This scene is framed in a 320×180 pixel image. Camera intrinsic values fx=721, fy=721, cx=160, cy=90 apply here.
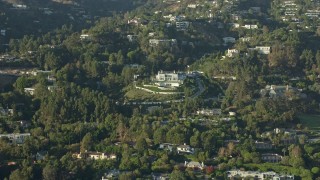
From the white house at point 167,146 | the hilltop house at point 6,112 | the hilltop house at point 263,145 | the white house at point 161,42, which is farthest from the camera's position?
the white house at point 161,42

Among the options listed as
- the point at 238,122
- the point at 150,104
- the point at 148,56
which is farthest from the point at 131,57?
the point at 238,122

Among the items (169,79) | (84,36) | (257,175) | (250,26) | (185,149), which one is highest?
(250,26)

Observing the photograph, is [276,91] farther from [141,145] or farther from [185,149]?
[141,145]

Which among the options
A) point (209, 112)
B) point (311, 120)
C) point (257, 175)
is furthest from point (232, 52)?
point (257, 175)

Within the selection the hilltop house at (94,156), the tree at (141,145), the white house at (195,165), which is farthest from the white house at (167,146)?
the hilltop house at (94,156)

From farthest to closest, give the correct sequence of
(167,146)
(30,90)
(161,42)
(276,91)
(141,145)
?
1. (161,42)
2. (276,91)
3. (30,90)
4. (167,146)
5. (141,145)

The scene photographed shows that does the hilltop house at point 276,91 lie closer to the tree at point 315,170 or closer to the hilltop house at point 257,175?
the tree at point 315,170

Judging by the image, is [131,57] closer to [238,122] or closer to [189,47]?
[189,47]

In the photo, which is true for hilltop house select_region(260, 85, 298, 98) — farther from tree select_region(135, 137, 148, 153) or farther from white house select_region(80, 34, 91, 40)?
white house select_region(80, 34, 91, 40)

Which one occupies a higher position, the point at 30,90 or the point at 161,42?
the point at 161,42

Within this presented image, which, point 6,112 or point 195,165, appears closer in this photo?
point 195,165
